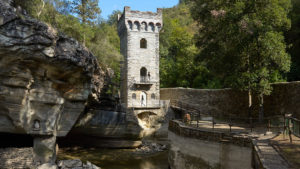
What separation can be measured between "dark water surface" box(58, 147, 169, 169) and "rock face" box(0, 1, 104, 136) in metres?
3.33

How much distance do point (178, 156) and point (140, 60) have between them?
1543 cm

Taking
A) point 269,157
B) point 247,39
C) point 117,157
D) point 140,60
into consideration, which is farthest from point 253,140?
point 140,60

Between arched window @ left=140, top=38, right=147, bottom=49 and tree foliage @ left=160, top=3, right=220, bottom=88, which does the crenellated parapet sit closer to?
arched window @ left=140, top=38, right=147, bottom=49

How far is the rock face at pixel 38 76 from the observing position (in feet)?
33.5

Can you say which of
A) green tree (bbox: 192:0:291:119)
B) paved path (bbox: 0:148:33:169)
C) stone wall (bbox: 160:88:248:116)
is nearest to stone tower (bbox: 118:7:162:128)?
stone wall (bbox: 160:88:248:116)

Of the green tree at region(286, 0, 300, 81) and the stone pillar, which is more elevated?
the green tree at region(286, 0, 300, 81)

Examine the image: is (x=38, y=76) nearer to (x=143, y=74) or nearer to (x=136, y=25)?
(x=143, y=74)

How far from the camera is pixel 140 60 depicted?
26141 millimetres

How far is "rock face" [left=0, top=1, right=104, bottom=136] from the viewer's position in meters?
10.2

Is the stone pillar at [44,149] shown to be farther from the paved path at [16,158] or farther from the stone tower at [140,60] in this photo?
the stone tower at [140,60]

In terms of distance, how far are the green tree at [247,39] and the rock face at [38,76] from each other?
772 centimetres

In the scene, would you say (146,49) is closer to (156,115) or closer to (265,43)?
(156,115)

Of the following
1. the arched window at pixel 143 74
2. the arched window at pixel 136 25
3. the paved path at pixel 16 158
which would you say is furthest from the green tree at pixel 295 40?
the paved path at pixel 16 158

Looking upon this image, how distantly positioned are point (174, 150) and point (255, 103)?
705 cm
